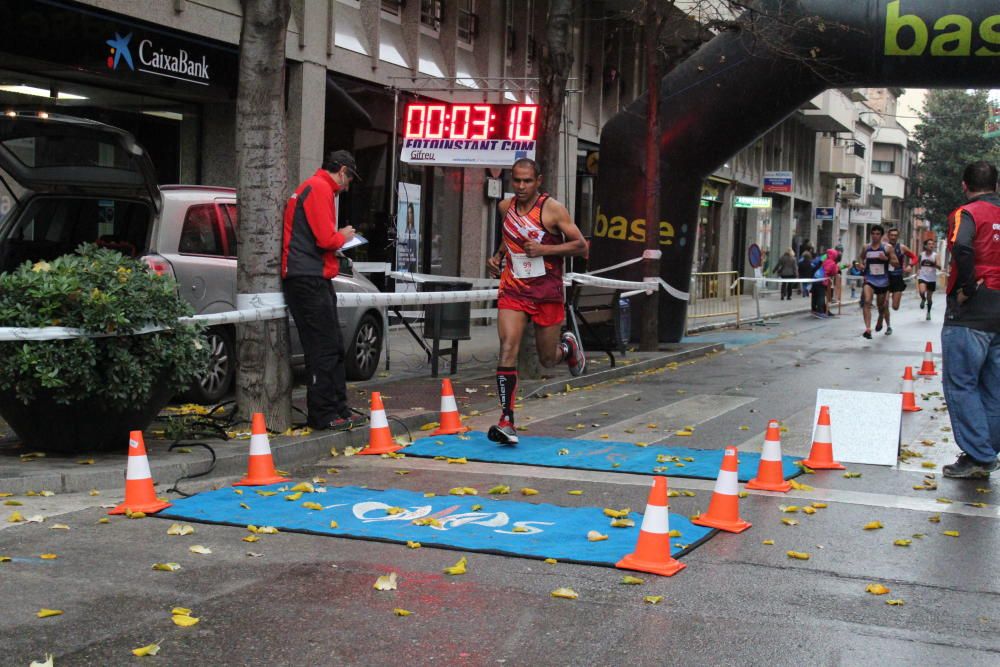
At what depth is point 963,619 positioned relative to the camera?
494cm

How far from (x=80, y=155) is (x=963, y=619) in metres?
7.31

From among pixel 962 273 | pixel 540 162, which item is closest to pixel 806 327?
pixel 540 162

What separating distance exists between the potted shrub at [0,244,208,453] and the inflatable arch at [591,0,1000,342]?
34.8 feet

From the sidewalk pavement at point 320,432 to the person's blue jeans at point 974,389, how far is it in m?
4.13

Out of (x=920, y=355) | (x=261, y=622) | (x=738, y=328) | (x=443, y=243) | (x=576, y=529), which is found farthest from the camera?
(x=738, y=328)

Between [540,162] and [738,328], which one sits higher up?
[540,162]

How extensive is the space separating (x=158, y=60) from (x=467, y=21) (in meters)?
8.89

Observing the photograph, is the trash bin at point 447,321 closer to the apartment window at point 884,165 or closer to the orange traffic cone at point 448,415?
the orange traffic cone at point 448,415

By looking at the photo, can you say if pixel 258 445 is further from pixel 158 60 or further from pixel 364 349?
pixel 158 60

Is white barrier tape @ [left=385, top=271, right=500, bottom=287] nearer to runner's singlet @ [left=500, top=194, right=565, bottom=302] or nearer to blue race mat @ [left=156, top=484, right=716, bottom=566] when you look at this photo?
runner's singlet @ [left=500, top=194, right=565, bottom=302]

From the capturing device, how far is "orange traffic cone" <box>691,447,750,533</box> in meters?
6.39

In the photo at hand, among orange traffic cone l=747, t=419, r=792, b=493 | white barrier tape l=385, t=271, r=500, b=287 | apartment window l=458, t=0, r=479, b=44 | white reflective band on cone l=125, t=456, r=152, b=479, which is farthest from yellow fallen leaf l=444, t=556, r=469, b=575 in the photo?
apartment window l=458, t=0, r=479, b=44

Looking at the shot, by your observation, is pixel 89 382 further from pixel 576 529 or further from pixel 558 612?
pixel 558 612

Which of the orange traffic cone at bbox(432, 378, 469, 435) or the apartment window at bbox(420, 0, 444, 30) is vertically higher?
the apartment window at bbox(420, 0, 444, 30)
